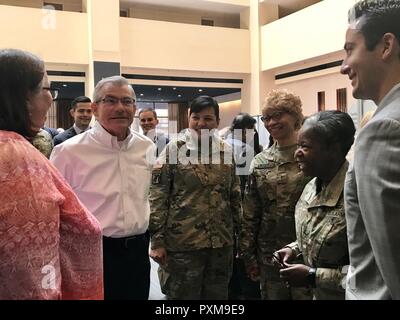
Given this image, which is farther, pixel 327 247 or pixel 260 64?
pixel 260 64

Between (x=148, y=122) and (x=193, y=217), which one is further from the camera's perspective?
(x=148, y=122)

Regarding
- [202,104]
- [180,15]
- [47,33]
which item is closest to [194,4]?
[180,15]

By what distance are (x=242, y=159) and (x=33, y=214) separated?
2.32m

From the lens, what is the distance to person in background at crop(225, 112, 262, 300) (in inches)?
116

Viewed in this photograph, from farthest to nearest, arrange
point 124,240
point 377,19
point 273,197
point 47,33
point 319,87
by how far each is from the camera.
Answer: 1. point 319,87
2. point 47,33
3. point 273,197
4. point 124,240
5. point 377,19

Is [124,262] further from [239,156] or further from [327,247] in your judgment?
[239,156]

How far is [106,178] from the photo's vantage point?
183 cm

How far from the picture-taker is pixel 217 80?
11117mm

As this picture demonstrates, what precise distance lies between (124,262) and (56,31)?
843cm

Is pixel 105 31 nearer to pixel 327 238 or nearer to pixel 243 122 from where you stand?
pixel 243 122

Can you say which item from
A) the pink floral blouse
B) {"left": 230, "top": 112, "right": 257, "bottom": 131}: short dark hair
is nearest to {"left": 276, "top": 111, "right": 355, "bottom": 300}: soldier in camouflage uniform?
the pink floral blouse

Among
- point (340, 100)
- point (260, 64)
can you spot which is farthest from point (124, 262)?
point (260, 64)

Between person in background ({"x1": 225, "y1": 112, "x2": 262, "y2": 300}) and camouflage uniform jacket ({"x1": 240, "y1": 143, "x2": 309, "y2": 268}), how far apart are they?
34.0 inches

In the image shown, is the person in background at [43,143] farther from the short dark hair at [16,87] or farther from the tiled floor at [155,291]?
the short dark hair at [16,87]
